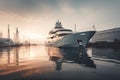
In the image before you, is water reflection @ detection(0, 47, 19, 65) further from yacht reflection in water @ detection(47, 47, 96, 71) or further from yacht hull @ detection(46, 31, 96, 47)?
yacht hull @ detection(46, 31, 96, 47)

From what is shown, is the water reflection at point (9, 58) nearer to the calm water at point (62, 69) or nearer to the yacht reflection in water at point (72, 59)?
the calm water at point (62, 69)

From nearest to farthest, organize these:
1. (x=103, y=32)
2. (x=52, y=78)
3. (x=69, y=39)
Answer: (x=52, y=78) → (x=69, y=39) → (x=103, y=32)

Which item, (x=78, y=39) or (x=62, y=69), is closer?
(x=62, y=69)

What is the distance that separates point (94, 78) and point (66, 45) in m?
48.6

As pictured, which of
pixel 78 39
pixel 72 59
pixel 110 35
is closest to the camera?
pixel 72 59

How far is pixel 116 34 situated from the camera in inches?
2685

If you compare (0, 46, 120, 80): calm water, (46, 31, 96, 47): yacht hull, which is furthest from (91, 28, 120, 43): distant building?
(0, 46, 120, 80): calm water

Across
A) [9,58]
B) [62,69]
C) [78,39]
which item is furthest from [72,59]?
[78,39]

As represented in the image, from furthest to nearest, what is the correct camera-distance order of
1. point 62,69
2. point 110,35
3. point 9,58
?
point 110,35
point 9,58
point 62,69

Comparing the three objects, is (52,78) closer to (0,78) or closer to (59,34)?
(0,78)

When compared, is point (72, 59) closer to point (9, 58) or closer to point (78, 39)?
point (9, 58)

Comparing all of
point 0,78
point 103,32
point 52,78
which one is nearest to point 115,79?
point 52,78

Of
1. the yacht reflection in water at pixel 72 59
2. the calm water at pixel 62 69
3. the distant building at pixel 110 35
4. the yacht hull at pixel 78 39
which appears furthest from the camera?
the distant building at pixel 110 35

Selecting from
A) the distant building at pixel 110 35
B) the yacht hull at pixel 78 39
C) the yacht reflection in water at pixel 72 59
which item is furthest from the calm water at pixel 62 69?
the distant building at pixel 110 35
